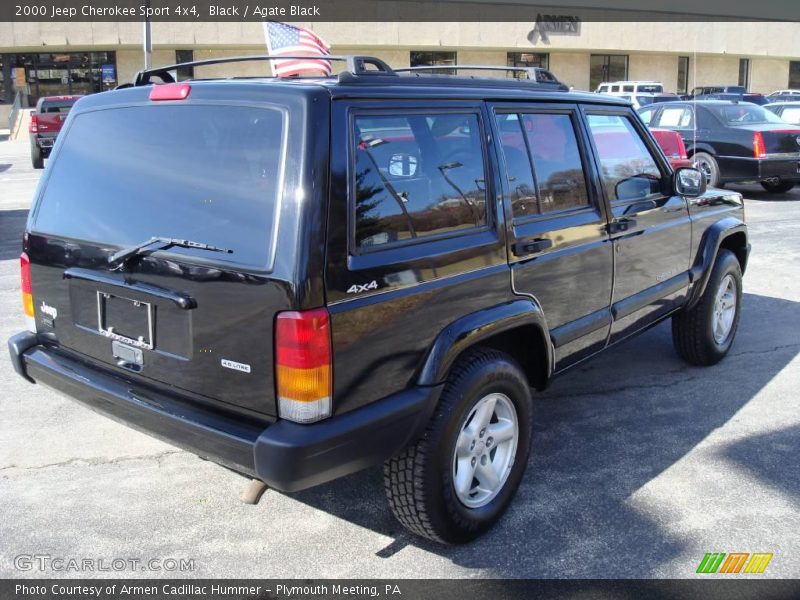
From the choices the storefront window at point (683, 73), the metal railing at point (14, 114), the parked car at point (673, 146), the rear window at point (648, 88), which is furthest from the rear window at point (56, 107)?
the storefront window at point (683, 73)

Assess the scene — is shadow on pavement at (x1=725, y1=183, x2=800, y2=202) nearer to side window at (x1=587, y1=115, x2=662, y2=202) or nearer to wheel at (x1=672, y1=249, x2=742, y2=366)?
wheel at (x1=672, y1=249, x2=742, y2=366)

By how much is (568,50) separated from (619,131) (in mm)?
40904

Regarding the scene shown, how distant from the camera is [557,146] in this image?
3.83 meters

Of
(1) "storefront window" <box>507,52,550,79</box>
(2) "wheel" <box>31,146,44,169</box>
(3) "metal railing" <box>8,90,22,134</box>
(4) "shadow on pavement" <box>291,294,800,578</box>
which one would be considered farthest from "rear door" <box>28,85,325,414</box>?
(1) "storefront window" <box>507,52,550,79</box>

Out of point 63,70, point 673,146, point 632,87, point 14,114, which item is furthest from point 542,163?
point 63,70

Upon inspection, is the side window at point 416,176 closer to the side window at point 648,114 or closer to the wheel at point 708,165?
the wheel at point 708,165

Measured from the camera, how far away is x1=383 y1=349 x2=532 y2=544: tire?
9.78 ft

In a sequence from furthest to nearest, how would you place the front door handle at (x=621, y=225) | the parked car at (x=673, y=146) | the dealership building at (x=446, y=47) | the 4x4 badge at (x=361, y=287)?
the dealership building at (x=446, y=47)
the parked car at (x=673, y=146)
the front door handle at (x=621, y=225)
the 4x4 badge at (x=361, y=287)

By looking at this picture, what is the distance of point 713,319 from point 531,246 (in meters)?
2.39

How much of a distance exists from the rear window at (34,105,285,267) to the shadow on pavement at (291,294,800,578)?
150cm

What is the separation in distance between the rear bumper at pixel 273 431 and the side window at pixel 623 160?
1.91 metres

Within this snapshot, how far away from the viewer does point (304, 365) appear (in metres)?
2.56

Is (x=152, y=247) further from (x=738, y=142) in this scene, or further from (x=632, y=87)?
(x=632, y=87)

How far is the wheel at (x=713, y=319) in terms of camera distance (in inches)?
203
